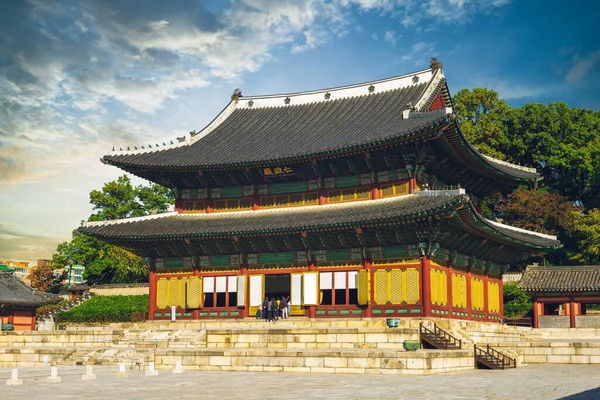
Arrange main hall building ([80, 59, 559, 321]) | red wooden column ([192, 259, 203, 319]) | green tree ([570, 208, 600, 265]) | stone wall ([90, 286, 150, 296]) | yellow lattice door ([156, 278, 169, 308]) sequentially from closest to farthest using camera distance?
main hall building ([80, 59, 559, 321])
red wooden column ([192, 259, 203, 319])
yellow lattice door ([156, 278, 169, 308])
green tree ([570, 208, 600, 265])
stone wall ([90, 286, 150, 296])

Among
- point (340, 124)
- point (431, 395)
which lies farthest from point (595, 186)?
point (431, 395)

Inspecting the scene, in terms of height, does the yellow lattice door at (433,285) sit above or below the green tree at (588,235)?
below

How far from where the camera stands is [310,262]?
131 ft

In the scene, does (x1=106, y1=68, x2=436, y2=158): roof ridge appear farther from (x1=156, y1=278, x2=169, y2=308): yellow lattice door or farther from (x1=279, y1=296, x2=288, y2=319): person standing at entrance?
(x1=279, y1=296, x2=288, y2=319): person standing at entrance

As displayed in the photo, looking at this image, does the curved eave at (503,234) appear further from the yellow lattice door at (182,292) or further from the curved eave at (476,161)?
the yellow lattice door at (182,292)

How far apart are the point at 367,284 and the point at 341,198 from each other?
5.80 meters

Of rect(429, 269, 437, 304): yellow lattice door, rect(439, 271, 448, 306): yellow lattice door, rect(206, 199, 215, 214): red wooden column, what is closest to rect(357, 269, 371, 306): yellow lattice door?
rect(429, 269, 437, 304): yellow lattice door

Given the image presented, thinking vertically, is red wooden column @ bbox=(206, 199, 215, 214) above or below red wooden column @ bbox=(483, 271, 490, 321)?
above

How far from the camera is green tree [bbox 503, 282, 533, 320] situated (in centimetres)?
5466

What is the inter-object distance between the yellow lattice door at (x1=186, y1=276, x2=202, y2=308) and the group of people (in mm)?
4249

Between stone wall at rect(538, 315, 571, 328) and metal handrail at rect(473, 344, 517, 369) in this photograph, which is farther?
stone wall at rect(538, 315, 571, 328)

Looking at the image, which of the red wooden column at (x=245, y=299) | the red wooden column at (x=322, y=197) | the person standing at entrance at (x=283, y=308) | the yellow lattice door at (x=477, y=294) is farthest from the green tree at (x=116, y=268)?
the yellow lattice door at (x=477, y=294)

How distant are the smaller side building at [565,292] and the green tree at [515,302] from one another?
3.99 m

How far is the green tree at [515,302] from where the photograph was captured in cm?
5466
